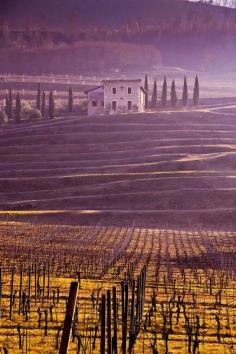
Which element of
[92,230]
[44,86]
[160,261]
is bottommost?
[44,86]

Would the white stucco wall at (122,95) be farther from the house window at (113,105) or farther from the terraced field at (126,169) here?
the terraced field at (126,169)

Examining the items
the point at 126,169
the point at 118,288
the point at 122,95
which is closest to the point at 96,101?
the point at 122,95

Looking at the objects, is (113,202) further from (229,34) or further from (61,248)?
(229,34)

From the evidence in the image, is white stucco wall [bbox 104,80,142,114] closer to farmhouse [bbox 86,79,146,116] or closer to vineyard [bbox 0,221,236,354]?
Answer: farmhouse [bbox 86,79,146,116]

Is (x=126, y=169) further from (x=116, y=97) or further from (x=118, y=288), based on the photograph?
(x=118, y=288)

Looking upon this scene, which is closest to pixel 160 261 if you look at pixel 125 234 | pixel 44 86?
pixel 125 234

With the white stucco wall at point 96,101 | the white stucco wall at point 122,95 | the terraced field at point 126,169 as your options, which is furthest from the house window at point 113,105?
the terraced field at point 126,169
